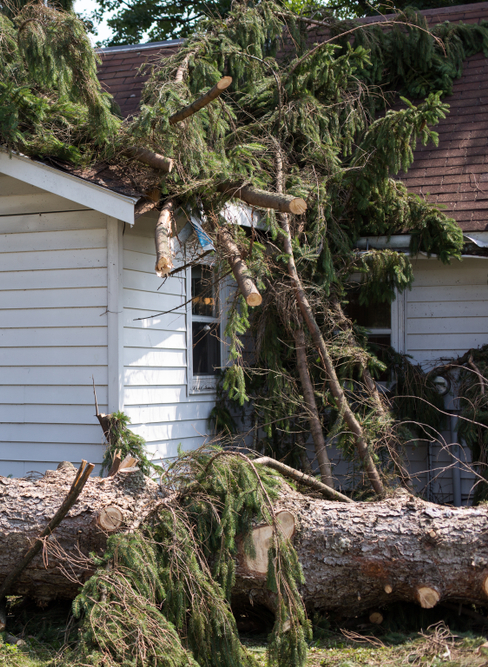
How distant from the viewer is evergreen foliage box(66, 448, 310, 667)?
3154 mm

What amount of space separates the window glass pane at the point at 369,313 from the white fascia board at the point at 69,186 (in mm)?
3211

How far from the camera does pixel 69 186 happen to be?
5.64 m

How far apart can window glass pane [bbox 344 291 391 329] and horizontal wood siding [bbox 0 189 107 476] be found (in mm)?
3150

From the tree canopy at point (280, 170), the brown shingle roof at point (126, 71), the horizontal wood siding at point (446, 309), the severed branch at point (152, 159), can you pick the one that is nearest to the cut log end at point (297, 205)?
the tree canopy at point (280, 170)

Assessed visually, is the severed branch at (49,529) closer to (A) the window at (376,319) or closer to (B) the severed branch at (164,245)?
(B) the severed branch at (164,245)

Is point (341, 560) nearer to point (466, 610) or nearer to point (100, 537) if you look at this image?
point (466, 610)

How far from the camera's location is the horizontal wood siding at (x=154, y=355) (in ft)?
20.1

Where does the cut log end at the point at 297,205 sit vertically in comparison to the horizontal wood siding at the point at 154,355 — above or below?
above

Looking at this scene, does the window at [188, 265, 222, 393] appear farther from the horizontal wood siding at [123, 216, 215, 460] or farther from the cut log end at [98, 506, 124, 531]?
the cut log end at [98, 506, 124, 531]

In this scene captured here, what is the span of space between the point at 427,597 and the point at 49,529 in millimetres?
2419

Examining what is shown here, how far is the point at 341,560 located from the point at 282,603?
0.71m

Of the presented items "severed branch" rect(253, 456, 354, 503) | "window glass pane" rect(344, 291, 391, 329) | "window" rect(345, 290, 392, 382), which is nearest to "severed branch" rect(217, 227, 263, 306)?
"severed branch" rect(253, 456, 354, 503)

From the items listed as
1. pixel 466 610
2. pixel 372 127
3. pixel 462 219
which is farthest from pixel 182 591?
pixel 462 219

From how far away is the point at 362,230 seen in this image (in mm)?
7363
